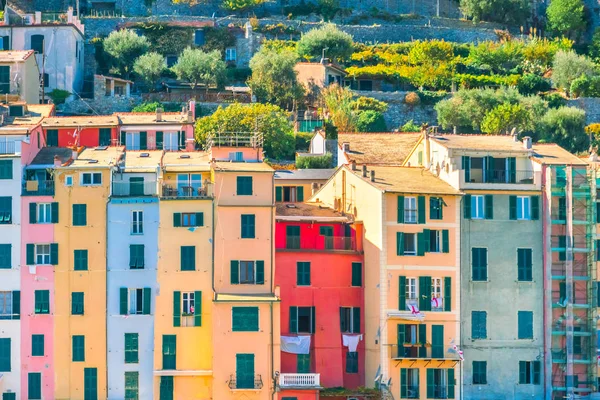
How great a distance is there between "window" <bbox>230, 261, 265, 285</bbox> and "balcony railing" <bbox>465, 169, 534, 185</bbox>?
11.9 metres

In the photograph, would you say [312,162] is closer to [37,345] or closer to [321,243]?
[321,243]

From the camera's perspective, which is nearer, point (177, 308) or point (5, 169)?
point (177, 308)

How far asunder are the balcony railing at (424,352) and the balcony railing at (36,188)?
57.0 ft

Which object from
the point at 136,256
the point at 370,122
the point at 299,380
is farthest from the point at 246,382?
the point at 370,122

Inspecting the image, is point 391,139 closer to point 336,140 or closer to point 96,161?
point 336,140

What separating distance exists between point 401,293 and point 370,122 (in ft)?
124

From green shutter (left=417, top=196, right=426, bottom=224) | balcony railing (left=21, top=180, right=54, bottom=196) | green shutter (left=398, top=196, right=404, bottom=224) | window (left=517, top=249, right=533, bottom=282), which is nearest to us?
balcony railing (left=21, top=180, right=54, bottom=196)

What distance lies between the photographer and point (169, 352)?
83188mm

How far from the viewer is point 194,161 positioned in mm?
88250

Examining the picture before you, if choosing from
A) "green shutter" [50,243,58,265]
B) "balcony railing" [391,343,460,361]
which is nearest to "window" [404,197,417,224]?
"balcony railing" [391,343,460,361]

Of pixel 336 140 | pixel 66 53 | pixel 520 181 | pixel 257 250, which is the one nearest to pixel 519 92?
pixel 336 140

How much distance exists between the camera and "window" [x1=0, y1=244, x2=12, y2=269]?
276 feet

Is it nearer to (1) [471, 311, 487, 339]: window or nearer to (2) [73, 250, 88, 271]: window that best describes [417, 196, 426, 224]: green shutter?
(1) [471, 311, 487, 339]: window

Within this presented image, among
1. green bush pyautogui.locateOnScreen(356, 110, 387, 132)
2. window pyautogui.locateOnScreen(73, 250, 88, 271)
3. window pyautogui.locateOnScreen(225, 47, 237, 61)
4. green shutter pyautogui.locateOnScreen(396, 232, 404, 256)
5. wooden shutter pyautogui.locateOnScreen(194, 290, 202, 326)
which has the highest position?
window pyautogui.locateOnScreen(225, 47, 237, 61)
